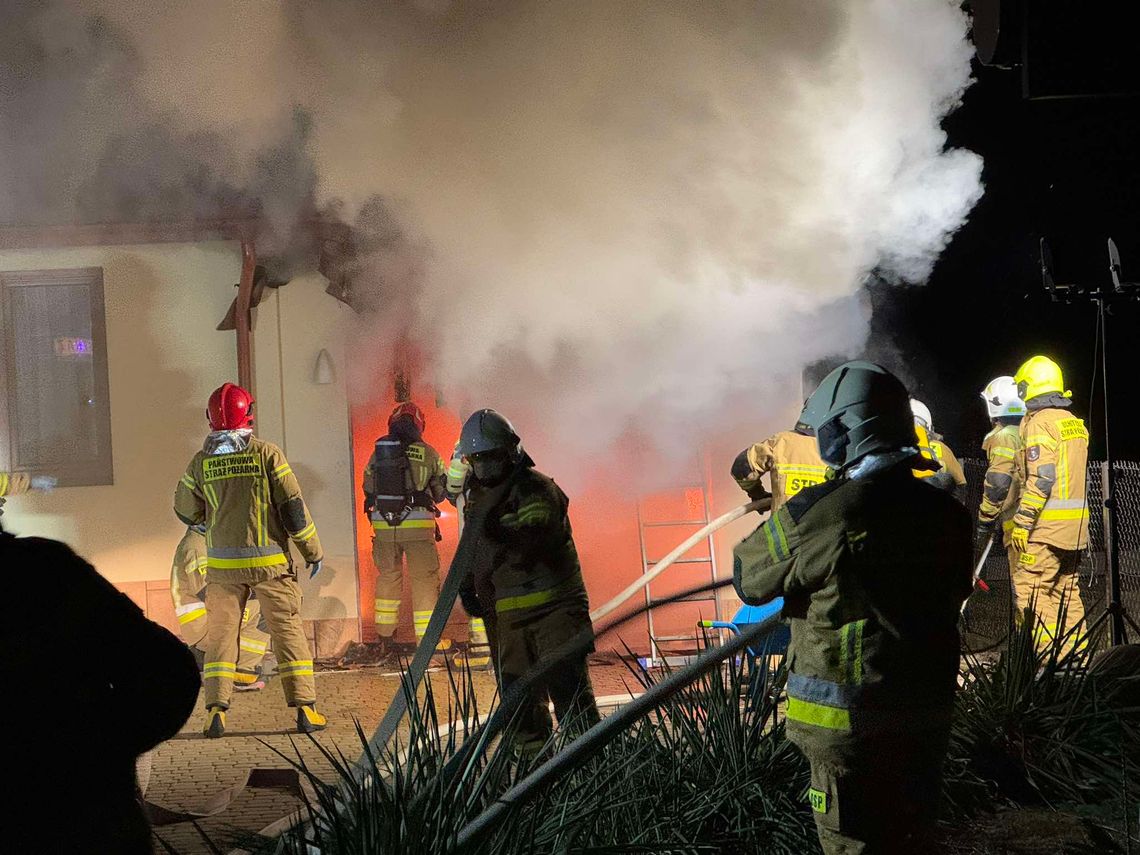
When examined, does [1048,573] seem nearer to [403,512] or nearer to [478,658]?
[478,658]

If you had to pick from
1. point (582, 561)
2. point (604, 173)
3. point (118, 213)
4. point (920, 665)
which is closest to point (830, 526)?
point (920, 665)

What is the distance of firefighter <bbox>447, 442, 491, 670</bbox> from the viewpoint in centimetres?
759

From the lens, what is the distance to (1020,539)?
7.71m

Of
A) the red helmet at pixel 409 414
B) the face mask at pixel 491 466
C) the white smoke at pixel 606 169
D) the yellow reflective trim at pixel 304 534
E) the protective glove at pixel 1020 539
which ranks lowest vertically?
the protective glove at pixel 1020 539

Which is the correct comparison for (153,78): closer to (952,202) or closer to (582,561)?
(582,561)

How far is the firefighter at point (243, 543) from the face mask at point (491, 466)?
1720 millimetres

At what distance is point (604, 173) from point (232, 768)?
465 cm

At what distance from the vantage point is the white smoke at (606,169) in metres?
7.26

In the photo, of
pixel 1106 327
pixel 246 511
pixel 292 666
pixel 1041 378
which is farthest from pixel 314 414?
pixel 1106 327

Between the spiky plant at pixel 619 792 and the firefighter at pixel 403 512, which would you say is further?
the firefighter at pixel 403 512

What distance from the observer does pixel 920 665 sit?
2.97 m

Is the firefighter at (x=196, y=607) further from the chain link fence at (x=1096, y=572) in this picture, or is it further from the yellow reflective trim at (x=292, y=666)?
the chain link fence at (x=1096, y=572)

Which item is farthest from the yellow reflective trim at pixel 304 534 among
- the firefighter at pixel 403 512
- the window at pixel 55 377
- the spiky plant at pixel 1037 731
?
the spiky plant at pixel 1037 731

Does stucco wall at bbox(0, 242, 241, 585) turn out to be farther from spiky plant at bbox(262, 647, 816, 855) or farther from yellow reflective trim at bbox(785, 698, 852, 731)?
yellow reflective trim at bbox(785, 698, 852, 731)
